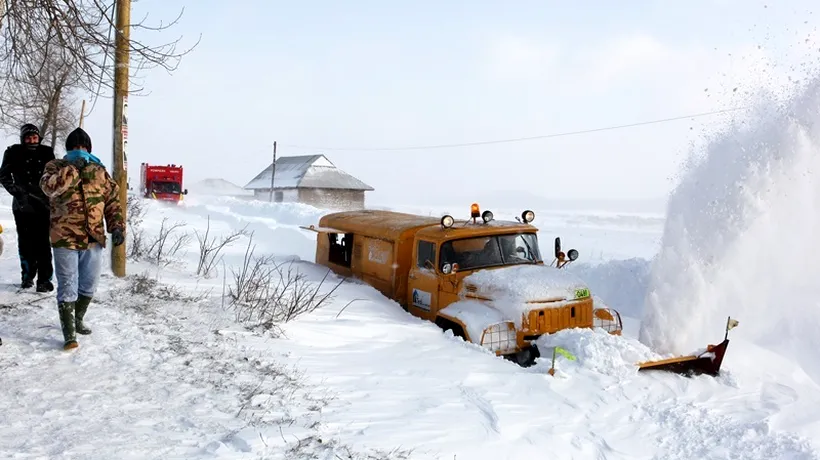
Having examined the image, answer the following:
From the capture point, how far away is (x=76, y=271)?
4.72 metres

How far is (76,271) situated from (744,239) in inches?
324

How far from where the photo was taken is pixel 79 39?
5.64m

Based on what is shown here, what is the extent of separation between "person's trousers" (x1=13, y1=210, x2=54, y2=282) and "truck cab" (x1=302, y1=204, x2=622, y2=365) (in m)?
4.16

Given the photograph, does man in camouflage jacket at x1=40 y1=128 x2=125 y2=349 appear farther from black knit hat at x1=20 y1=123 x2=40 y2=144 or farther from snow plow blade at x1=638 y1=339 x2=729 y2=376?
snow plow blade at x1=638 y1=339 x2=729 y2=376

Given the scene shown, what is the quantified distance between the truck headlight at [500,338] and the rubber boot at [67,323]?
3.77m

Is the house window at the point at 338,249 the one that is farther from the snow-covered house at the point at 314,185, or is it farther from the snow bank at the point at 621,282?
the snow-covered house at the point at 314,185

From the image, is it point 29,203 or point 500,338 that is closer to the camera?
point 29,203

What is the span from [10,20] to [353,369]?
4828 millimetres

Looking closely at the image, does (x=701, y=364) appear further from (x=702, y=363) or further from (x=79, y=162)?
(x=79, y=162)

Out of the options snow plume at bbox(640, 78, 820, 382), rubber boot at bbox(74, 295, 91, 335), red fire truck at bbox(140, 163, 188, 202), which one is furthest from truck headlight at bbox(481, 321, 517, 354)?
red fire truck at bbox(140, 163, 188, 202)

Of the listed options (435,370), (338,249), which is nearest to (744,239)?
(435,370)

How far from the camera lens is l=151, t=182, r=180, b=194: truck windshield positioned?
3594 centimetres

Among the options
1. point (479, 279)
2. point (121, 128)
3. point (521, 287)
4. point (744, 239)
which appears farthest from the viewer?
point (744, 239)

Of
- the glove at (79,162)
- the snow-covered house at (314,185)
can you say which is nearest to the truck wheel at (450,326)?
the glove at (79,162)
